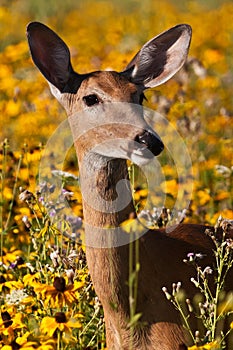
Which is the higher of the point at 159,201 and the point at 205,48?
the point at 205,48

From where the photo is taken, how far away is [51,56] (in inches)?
178

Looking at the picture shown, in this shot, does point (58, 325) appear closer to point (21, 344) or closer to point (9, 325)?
point (21, 344)

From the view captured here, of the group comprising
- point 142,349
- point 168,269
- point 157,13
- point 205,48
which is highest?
point 157,13

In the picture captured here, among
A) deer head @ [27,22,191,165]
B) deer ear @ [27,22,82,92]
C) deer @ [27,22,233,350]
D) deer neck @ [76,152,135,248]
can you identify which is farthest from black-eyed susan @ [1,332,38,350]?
deer ear @ [27,22,82,92]

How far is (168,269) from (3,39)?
7.18 metres

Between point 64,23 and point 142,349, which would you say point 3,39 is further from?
point 142,349

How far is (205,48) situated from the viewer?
11.1 meters

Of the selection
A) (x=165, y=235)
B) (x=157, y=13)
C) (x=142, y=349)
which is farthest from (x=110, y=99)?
(x=157, y=13)

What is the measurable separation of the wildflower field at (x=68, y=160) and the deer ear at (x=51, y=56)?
1.66 ft

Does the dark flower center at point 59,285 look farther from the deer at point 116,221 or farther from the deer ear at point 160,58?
the deer ear at point 160,58

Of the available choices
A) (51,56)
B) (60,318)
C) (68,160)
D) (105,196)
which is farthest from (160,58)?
(68,160)

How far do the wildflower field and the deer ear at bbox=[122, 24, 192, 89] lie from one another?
640 millimetres

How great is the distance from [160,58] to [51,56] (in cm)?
53

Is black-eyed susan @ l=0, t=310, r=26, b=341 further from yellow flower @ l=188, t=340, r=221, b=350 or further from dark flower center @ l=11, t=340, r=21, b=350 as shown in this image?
yellow flower @ l=188, t=340, r=221, b=350
